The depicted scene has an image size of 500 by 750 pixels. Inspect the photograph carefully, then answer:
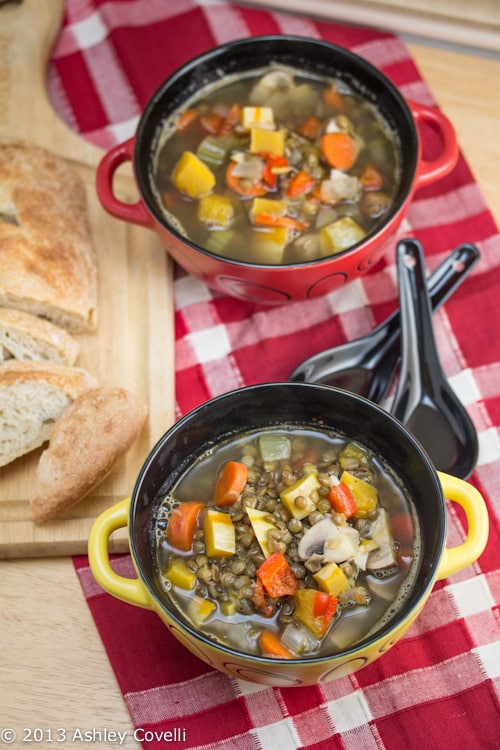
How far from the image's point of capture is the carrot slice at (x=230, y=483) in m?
2.25

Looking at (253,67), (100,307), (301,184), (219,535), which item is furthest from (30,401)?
(253,67)

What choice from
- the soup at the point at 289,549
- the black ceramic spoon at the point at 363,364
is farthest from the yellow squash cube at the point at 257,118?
the soup at the point at 289,549

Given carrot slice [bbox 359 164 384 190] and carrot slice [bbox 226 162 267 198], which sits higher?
carrot slice [bbox 226 162 267 198]

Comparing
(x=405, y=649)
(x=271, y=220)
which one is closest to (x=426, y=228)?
(x=271, y=220)

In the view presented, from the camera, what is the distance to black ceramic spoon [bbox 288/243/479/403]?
268 cm

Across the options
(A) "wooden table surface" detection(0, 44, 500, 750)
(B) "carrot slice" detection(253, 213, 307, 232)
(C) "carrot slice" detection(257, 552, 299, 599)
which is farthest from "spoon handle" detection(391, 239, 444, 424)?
(A) "wooden table surface" detection(0, 44, 500, 750)

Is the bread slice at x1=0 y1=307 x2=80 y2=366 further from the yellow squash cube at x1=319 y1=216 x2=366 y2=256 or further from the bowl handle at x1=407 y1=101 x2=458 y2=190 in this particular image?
the bowl handle at x1=407 y1=101 x2=458 y2=190

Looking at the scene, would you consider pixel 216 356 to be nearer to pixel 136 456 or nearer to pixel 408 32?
pixel 136 456

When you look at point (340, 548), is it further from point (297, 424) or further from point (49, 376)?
point (49, 376)

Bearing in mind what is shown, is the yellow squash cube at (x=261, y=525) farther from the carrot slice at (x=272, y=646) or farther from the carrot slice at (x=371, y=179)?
the carrot slice at (x=371, y=179)

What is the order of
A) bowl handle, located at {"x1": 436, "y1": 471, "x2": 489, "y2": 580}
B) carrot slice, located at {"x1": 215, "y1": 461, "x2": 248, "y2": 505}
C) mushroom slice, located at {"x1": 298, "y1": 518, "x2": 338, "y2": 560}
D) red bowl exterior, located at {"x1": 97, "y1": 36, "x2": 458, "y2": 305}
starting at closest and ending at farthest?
bowl handle, located at {"x1": 436, "y1": 471, "x2": 489, "y2": 580}
mushroom slice, located at {"x1": 298, "y1": 518, "x2": 338, "y2": 560}
carrot slice, located at {"x1": 215, "y1": 461, "x2": 248, "y2": 505}
red bowl exterior, located at {"x1": 97, "y1": 36, "x2": 458, "y2": 305}

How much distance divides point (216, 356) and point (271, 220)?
0.46 m

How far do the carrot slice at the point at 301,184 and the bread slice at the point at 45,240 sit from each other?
68 cm

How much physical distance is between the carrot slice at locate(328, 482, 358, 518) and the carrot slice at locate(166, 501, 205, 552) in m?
0.34
